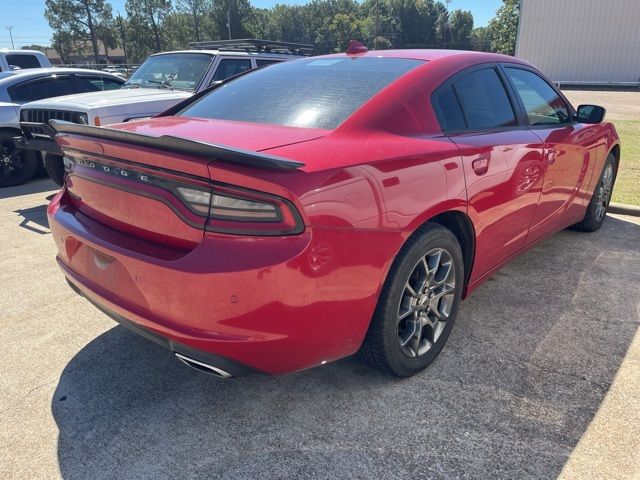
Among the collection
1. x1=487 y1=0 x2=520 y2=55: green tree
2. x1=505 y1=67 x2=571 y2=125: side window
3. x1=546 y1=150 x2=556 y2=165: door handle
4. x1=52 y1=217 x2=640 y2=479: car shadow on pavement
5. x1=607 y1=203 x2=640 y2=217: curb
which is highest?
x1=487 y1=0 x2=520 y2=55: green tree

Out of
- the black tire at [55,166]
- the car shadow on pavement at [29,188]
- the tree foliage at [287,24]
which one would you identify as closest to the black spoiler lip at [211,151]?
the black tire at [55,166]

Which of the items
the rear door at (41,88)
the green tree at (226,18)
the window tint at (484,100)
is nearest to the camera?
the window tint at (484,100)

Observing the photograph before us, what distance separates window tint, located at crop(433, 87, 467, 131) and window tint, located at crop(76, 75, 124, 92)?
7082 millimetres

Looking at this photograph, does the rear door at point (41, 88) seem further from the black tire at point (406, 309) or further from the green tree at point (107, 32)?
the green tree at point (107, 32)

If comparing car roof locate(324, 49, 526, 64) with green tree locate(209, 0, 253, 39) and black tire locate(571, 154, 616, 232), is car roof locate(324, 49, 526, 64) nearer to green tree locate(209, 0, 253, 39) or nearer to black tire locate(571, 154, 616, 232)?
black tire locate(571, 154, 616, 232)

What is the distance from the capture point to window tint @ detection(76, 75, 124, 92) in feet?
26.3

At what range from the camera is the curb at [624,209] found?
5453 mm

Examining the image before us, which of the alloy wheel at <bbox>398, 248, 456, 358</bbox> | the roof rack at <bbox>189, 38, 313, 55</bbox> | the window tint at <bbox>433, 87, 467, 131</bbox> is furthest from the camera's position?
the roof rack at <bbox>189, 38, 313, 55</bbox>

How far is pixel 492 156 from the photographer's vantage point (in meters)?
2.85

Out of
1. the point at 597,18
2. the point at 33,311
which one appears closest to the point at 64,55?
the point at 597,18

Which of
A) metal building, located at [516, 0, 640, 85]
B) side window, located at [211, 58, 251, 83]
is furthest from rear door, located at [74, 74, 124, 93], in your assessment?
metal building, located at [516, 0, 640, 85]

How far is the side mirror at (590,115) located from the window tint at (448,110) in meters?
1.81

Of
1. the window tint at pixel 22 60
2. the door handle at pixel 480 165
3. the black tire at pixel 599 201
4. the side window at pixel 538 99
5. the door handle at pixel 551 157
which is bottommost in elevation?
the black tire at pixel 599 201

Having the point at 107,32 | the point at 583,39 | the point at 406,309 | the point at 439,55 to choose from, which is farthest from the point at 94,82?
the point at 107,32
